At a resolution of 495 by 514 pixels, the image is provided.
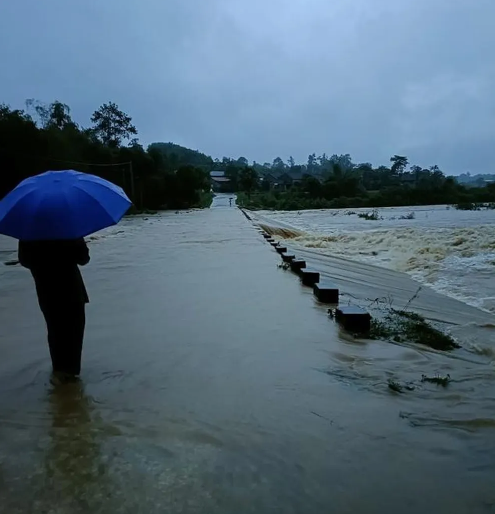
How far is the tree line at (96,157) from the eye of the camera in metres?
33.8

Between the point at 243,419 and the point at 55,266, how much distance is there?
5.24 ft

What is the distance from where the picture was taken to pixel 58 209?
134 inches

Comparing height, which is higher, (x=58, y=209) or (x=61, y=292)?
(x=58, y=209)

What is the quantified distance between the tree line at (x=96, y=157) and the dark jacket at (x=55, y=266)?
94.0 ft

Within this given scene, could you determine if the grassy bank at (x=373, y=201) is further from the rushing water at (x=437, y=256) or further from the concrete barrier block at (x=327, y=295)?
the concrete barrier block at (x=327, y=295)

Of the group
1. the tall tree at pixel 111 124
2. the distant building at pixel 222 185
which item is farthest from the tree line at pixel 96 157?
the distant building at pixel 222 185

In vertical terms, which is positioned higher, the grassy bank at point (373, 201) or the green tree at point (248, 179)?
the green tree at point (248, 179)

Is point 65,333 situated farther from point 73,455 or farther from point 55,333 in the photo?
point 73,455

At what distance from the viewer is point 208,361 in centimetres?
452

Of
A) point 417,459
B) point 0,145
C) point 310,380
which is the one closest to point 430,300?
point 310,380

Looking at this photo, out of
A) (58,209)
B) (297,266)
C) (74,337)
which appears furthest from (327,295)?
(58,209)

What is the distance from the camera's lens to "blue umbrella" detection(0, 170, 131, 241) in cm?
337

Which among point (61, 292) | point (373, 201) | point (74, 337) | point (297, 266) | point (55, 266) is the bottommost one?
point (373, 201)

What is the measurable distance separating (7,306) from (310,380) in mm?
4814
